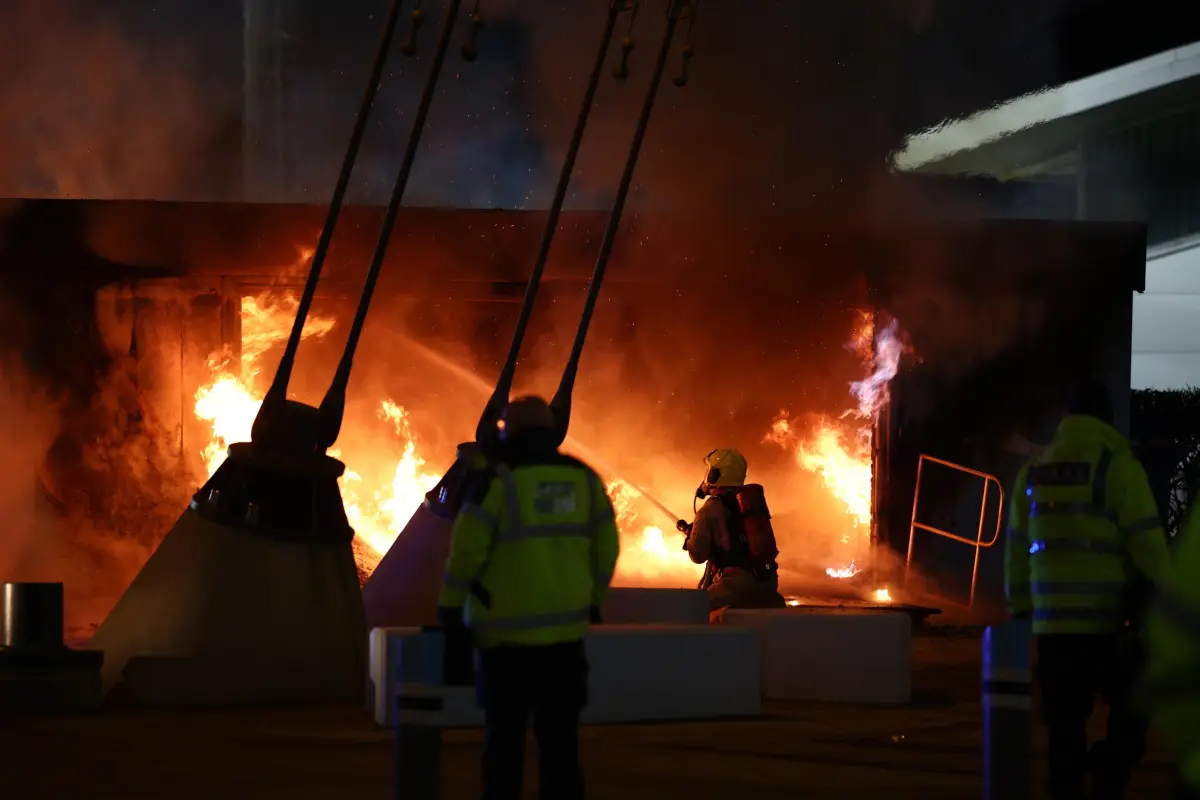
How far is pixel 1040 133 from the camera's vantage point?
24.7 meters

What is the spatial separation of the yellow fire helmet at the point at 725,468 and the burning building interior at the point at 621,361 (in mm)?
5258

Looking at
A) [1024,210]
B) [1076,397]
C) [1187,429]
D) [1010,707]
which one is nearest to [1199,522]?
[1010,707]

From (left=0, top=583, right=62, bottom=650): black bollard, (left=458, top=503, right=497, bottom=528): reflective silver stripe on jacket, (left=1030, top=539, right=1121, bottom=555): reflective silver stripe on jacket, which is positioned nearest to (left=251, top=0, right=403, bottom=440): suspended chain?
(left=0, top=583, right=62, bottom=650): black bollard

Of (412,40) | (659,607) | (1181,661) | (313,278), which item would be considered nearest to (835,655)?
(659,607)

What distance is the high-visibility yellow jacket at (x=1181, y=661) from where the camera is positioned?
2.38 metres

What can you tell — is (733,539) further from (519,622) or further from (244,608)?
(519,622)

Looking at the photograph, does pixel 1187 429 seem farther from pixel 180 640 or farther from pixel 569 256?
pixel 180 640

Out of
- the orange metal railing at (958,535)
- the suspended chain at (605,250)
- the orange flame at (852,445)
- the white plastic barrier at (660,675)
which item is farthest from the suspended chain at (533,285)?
the orange metal railing at (958,535)

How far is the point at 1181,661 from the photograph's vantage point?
2385 mm

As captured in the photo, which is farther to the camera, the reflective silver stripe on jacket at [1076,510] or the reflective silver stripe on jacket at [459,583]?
the reflective silver stripe on jacket at [1076,510]

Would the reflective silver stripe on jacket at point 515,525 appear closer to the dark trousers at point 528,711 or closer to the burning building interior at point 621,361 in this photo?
the dark trousers at point 528,711

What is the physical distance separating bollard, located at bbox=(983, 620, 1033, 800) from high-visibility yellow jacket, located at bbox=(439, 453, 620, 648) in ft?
4.55

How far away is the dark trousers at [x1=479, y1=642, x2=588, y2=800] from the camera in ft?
18.3

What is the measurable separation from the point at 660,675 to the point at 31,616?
340cm
